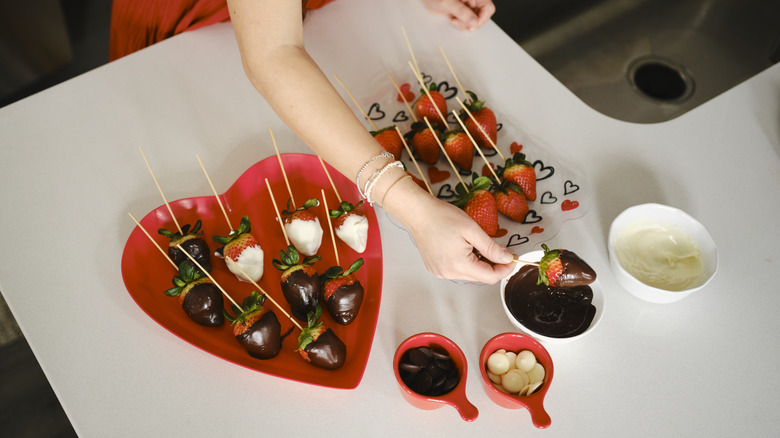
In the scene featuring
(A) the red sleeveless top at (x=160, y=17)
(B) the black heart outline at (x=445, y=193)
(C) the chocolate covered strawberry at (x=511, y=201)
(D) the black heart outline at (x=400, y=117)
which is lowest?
(C) the chocolate covered strawberry at (x=511, y=201)

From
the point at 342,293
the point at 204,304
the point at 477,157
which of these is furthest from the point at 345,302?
the point at 477,157

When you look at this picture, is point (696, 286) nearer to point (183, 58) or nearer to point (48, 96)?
point (183, 58)

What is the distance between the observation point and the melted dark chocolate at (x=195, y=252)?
112cm

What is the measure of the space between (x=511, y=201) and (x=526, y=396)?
0.40 meters

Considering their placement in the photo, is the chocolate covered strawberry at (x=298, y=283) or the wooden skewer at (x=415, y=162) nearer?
the chocolate covered strawberry at (x=298, y=283)

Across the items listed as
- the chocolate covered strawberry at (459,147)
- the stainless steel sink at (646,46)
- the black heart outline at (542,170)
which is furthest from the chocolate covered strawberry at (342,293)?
the stainless steel sink at (646,46)

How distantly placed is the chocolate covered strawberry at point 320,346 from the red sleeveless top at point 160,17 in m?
0.90

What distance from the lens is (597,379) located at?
1050 mm

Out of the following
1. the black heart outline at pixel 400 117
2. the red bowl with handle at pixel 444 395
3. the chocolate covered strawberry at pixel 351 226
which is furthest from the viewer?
the black heart outline at pixel 400 117

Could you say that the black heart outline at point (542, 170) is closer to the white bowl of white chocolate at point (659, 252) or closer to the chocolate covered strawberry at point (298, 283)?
the white bowl of white chocolate at point (659, 252)

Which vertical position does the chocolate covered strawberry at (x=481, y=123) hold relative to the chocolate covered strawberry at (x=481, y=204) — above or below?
above

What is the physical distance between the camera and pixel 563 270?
102 cm

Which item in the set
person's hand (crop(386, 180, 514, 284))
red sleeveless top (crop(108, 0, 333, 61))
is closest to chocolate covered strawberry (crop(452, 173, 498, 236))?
person's hand (crop(386, 180, 514, 284))

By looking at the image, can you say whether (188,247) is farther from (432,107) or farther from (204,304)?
(432,107)
